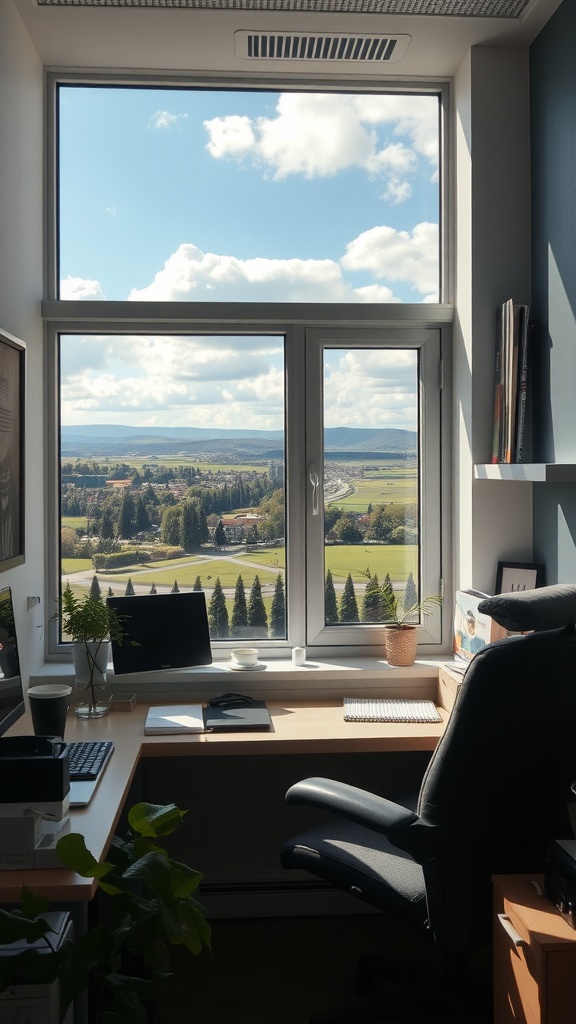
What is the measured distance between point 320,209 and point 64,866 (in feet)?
7.77

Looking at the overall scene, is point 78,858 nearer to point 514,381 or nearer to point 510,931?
point 510,931

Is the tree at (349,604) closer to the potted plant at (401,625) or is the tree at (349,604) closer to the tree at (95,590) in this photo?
the potted plant at (401,625)

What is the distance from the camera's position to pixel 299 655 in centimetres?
298

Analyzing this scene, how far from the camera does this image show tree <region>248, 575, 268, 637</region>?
10.3 ft

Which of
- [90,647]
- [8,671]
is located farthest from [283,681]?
[8,671]

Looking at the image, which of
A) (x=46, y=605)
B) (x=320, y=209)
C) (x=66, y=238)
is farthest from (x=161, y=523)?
(x=320, y=209)

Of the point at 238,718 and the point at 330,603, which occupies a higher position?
the point at 330,603

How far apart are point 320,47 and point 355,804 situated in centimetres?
233

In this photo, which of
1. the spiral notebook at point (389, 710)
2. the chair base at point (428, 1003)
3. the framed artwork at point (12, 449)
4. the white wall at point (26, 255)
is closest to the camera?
the chair base at point (428, 1003)

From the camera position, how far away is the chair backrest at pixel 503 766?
1.79m

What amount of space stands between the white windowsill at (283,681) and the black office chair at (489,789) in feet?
2.83

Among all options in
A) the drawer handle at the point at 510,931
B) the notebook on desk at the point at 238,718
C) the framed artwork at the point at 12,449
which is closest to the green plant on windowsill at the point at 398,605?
the notebook on desk at the point at 238,718

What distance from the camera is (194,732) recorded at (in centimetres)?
253

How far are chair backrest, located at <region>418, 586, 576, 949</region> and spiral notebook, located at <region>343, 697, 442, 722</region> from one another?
76 cm
